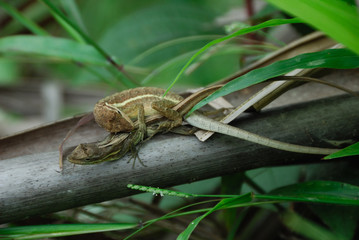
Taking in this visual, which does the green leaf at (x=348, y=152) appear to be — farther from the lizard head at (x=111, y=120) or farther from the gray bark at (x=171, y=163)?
the lizard head at (x=111, y=120)

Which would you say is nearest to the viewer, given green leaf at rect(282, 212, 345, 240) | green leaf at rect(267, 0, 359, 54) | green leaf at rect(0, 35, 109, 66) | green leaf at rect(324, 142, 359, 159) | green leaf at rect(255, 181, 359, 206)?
green leaf at rect(267, 0, 359, 54)

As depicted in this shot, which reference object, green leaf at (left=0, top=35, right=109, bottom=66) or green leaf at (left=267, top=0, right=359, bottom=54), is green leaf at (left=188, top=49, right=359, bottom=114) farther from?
green leaf at (left=0, top=35, right=109, bottom=66)

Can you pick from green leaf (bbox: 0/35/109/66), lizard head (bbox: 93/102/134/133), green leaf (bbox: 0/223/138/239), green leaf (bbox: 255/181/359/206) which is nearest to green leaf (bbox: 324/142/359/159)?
green leaf (bbox: 255/181/359/206)

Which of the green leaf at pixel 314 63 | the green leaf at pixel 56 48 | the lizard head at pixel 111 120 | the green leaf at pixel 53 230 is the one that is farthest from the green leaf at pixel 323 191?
the green leaf at pixel 56 48

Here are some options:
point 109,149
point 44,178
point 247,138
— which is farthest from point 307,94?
point 44,178

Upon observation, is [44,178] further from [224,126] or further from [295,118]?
[295,118]

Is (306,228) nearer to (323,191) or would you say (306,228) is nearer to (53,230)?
(323,191)
